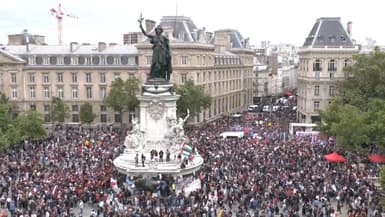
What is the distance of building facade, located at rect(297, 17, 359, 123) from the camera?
3046 inches

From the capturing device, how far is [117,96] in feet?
234

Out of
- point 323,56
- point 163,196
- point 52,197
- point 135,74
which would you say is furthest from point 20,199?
point 323,56

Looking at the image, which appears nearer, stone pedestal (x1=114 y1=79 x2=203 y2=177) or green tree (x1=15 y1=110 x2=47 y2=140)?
stone pedestal (x1=114 y1=79 x2=203 y2=177)

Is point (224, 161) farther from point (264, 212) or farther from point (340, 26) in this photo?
point (340, 26)

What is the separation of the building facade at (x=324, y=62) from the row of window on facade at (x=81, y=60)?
24967 mm

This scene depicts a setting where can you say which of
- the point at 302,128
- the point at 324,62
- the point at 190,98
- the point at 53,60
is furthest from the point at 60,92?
the point at 324,62

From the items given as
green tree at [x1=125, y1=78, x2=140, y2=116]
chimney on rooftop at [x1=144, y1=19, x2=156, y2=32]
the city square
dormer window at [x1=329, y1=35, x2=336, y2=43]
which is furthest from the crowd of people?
dormer window at [x1=329, y1=35, x2=336, y2=43]

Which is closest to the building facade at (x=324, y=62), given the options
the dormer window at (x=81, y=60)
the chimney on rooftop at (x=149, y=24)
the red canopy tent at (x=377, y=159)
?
the chimney on rooftop at (x=149, y=24)

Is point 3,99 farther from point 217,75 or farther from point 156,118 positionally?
point 156,118

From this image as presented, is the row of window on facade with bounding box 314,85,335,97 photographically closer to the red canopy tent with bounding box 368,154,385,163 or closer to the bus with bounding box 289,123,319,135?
the bus with bounding box 289,123,319,135

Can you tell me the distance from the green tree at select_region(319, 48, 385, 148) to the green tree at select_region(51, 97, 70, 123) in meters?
34.7

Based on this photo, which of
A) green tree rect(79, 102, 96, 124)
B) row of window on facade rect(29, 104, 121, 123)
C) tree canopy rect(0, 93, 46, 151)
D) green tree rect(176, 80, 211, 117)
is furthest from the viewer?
row of window on facade rect(29, 104, 121, 123)

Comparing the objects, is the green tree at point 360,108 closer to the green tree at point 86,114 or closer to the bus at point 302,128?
the bus at point 302,128

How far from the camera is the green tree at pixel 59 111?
74250 millimetres
